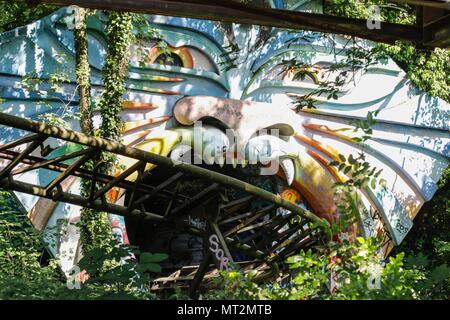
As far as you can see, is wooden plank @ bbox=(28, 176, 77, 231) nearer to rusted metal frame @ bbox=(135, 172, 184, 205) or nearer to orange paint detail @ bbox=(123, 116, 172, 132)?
orange paint detail @ bbox=(123, 116, 172, 132)

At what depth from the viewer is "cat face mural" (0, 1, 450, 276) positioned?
9289 millimetres

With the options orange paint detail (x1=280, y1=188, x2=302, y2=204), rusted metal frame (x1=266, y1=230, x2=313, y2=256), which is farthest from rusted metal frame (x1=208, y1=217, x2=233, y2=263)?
orange paint detail (x1=280, y1=188, x2=302, y2=204)

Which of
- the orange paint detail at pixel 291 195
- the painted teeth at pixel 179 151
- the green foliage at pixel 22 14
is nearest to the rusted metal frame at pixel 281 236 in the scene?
the painted teeth at pixel 179 151

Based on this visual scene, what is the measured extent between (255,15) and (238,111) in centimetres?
542

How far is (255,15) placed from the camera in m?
4.78

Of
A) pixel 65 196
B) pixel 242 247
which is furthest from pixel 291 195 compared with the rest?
pixel 65 196

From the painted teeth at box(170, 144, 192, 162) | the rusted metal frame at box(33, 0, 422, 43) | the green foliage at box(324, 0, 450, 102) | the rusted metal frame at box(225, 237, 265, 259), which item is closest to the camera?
the rusted metal frame at box(33, 0, 422, 43)

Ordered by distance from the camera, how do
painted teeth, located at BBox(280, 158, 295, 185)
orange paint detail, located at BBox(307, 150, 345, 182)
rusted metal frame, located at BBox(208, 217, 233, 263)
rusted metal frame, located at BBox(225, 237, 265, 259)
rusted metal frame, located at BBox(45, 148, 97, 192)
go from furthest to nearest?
1. orange paint detail, located at BBox(307, 150, 345, 182)
2. painted teeth, located at BBox(280, 158, 295, 185)
3. rusted metal frame, located at BBox(225, 237, 265, 259)
4. rusted metal frame, located at BBox(208, 217, 233, 263)
5. rusted metal frame, located at BBox(45, 148, 97, 192)

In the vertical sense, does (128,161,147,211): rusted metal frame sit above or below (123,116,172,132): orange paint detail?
below

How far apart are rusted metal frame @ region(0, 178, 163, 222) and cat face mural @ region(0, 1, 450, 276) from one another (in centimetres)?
292

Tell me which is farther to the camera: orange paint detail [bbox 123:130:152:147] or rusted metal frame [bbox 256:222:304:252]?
orange paint detail [bbox 123:130:152:147]

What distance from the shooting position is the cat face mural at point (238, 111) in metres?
9.29

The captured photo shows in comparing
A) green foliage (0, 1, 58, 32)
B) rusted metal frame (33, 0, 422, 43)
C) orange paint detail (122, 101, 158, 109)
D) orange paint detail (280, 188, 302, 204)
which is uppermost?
green foliage (0, 1, 58, 32)
